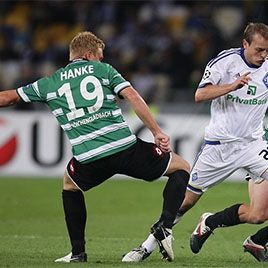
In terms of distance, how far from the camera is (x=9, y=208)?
47.8 feet

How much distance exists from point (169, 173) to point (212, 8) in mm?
14702

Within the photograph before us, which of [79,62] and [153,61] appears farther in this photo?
[153,61]

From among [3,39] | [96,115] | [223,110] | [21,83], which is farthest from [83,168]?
[3,39]

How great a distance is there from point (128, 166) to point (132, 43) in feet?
46.2

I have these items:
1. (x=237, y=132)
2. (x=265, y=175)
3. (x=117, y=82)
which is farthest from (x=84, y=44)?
(x=265, y=175)

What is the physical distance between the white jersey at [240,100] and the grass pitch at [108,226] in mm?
1196

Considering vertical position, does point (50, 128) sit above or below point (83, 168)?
below

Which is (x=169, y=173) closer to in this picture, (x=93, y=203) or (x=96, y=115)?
(x=96, y=115)

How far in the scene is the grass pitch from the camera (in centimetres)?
917

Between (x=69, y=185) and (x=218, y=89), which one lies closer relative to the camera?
(x=69, y=185)

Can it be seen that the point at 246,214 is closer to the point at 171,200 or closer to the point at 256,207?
the point at 256,207

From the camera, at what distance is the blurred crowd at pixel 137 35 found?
21.6 meters

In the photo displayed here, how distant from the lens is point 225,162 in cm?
956

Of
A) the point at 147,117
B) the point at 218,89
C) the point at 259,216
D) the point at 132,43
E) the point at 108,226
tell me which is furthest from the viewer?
the point at 132,43
